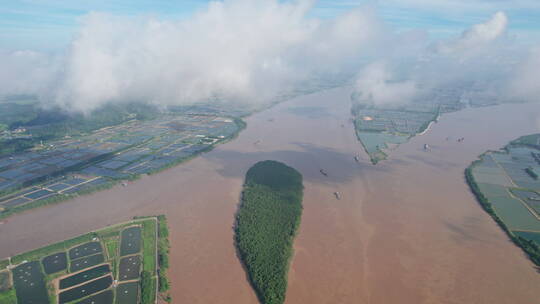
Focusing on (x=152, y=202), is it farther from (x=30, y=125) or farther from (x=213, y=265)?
(x=30, y=125)

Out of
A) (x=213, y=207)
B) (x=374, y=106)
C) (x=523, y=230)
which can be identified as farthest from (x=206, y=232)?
(x=374, y=106)

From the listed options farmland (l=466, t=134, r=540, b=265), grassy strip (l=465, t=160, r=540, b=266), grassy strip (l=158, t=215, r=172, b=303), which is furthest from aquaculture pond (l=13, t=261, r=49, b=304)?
farmland (l=466, t=134, r=540, b=265)

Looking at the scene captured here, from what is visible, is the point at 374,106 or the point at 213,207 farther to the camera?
the point at 374,106

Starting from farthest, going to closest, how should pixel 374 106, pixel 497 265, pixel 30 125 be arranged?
pixel 374 106 → pixel 30 125 → pixel 497 265

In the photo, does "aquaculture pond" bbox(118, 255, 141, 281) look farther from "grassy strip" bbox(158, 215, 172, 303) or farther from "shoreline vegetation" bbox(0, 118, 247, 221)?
"shoreline vegetation" bbox(0, 118, 247, 221)

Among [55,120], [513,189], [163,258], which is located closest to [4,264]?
[163,258]

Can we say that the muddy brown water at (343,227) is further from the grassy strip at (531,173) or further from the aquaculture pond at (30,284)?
the grassy strip at (531,173)

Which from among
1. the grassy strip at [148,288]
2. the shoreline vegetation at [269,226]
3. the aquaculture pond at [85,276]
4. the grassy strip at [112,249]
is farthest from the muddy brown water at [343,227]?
the aquaculture pond at [85,276]
